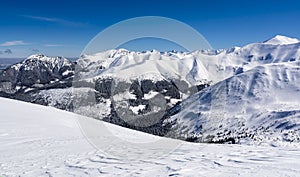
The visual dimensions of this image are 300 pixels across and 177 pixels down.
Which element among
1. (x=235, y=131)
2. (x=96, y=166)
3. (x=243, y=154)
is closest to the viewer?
(x=96, y=166)

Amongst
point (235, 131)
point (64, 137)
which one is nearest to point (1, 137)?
point (64, 137)

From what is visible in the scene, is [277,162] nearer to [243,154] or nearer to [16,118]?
[243,154]

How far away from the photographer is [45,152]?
15906 millimetres

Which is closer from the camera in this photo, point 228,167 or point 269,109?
point 228,167

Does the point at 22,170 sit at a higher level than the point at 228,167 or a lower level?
lower

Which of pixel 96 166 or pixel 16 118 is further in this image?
pixel 16 118

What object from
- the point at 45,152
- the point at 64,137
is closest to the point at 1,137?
the point at 64,137

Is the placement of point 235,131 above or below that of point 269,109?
below

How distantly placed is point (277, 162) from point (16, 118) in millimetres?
23292

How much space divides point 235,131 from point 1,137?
152290 millimetres

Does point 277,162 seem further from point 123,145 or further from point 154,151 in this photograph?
point 123,145

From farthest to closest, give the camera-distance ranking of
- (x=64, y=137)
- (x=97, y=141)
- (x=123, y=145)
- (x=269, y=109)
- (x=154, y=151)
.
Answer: (x=269, y=109) → (x=64, y=137) → (x=97, y=141) → (x=123, y=145) → (x=154, y=151)

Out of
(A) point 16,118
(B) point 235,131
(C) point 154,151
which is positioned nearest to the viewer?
(C) point 154,151

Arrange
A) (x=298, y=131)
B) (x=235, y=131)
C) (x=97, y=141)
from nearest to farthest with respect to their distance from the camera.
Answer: (x=97, y=141) < (x=298, y=131) < (x=235, y=131)
